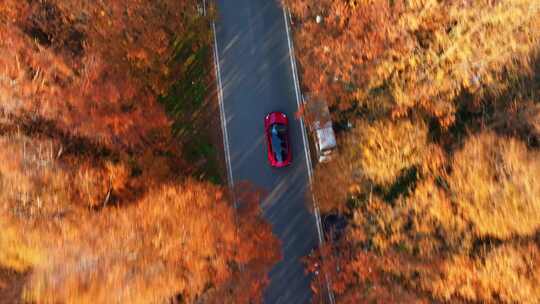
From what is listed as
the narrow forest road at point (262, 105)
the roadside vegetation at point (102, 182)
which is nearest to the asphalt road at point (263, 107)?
the narrow forest road at point (262, 105)

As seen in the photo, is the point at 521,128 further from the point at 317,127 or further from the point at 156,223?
the point at 156,223

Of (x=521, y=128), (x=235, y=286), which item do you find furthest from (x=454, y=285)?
(x=235, y=286)

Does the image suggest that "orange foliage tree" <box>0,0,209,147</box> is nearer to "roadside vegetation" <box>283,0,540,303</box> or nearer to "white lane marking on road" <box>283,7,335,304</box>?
"white lane marking on road" <box>283,7,335,304</box>

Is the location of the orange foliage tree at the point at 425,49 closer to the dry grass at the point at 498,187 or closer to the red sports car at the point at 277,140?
the dry grass at the point at 498,187

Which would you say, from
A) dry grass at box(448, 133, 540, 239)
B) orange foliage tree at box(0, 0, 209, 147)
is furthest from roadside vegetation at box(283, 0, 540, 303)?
orange foliage tree at box(0, 0, 209, 147)

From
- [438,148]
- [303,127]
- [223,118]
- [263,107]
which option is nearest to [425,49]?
[438,148]

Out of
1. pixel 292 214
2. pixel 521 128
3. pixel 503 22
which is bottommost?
pixel 292 214
